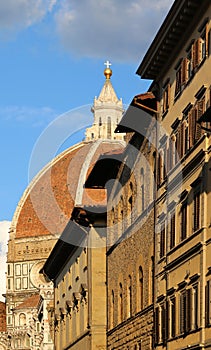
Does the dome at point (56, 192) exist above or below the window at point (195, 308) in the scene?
above

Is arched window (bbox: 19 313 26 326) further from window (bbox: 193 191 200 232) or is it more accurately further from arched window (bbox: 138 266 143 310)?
window (bbox: 193 191 200 232)

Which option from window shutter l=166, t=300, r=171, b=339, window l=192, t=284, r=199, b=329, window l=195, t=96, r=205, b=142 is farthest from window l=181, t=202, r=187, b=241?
window shutter l=166, t=300, r=171, b=339

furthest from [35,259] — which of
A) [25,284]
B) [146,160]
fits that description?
[146,160]

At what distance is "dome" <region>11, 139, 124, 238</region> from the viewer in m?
165

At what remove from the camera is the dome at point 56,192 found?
165 metres

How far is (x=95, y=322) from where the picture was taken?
47.4 m

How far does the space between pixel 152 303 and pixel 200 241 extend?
7.92m

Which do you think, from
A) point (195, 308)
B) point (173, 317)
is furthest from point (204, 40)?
point (173, 317)

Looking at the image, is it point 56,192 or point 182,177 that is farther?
point 56,192

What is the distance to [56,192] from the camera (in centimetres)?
17025

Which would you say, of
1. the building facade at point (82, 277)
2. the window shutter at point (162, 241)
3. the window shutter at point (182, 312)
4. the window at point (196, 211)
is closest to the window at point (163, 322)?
the window shutter at point (162, 241)

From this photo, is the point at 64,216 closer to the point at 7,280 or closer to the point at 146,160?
the point at 7,280

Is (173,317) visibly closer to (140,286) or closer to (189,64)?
(189,64)

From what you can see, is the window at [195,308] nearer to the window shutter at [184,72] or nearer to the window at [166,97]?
the window shutter at [184,72]
